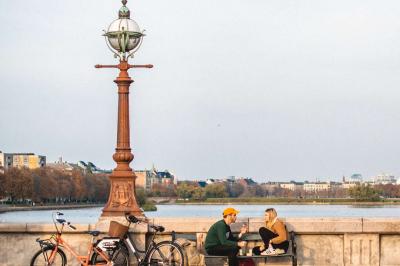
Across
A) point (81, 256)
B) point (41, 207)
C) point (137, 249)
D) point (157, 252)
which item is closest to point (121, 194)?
point (137, 249)

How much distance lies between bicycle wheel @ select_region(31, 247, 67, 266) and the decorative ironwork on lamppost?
13.3 feet

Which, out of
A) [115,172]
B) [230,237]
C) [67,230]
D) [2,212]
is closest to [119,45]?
[115,172]

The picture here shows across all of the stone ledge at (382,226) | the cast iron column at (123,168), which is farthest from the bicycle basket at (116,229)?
the cast iron column at (123,168)

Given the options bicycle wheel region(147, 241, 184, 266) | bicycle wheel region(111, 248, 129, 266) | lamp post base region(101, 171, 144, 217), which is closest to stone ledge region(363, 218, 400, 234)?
bicycle wheel region(147, 241, 184, 266)

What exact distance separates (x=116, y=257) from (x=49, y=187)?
155586 mm

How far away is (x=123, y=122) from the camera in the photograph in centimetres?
2205

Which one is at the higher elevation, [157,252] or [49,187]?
[49,187]

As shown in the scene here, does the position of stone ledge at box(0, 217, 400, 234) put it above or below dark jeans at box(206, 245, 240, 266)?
above

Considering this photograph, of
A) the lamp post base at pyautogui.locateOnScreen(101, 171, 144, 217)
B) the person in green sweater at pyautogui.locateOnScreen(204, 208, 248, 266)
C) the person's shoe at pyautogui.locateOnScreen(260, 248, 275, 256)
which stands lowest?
the person's shoe at pyautogui.locateOnScreen(260, 248, 275, 256)

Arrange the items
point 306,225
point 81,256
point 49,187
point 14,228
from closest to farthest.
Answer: point 81,256 → point 306,225 → point 14,228 → point 49,187

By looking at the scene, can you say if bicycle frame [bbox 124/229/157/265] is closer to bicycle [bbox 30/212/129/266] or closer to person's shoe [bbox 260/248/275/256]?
bicycle [bbox 30/212/129/266]

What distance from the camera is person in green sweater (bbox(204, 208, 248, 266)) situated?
52.6 feet

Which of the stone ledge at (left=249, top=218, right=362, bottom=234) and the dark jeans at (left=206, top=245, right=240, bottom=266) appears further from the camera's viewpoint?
the stone ledge at (left=249, top=218, right=362, bottom=234)

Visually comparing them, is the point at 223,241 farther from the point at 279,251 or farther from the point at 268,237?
the point at 279,251
